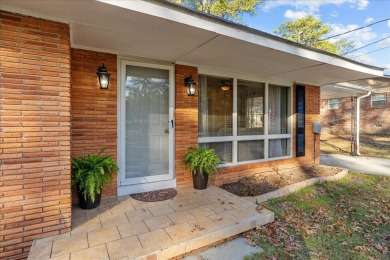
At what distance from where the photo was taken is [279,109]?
19.5ft

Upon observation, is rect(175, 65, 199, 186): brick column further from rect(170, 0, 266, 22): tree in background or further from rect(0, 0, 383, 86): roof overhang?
rect(170, 0, 266, 22): tree in background

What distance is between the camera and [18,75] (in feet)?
7.30

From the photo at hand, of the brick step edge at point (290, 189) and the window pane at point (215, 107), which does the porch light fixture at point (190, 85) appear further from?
the brick step edge at point (290, 189)

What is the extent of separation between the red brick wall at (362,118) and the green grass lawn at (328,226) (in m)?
13.5

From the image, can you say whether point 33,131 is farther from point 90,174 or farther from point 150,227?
point 150,227

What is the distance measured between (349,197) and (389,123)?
14562 millimetres

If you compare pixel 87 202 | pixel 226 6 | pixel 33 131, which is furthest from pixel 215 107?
pixel 226 6

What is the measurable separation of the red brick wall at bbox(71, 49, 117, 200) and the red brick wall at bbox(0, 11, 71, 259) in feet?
2.78

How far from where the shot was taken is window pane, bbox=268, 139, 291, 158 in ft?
18.9

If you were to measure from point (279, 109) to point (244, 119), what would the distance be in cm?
140

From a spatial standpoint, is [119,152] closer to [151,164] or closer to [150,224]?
[151,164]

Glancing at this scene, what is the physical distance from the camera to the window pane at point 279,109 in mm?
5749

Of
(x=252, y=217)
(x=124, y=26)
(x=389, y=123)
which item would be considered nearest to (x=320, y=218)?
(x=252, y=217)

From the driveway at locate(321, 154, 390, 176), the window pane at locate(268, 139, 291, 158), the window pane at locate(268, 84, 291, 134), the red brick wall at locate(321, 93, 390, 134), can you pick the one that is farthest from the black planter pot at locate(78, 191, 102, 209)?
the red brick wall at locate(321, 93, 390, 134)
